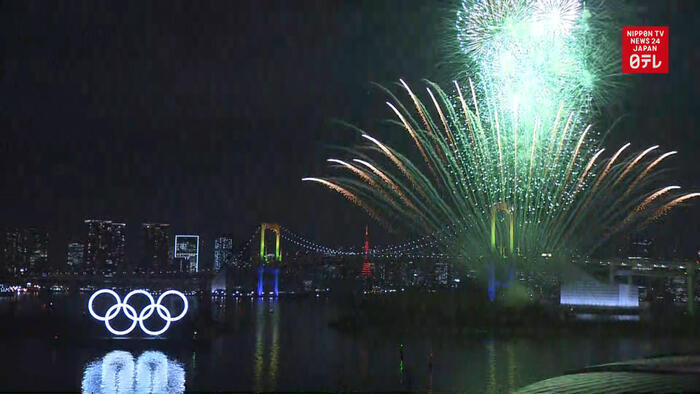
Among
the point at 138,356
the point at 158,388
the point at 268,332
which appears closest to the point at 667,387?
the point at 158,388

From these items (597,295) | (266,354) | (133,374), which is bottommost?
(266,354)

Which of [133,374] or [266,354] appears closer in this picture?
[133,374]

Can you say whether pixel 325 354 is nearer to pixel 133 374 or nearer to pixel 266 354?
pixel 266 354

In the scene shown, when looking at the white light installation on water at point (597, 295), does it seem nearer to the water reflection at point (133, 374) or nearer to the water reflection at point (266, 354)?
the water reflection at point (266, 354)

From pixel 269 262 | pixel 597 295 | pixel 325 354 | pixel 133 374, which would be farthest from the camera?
pixel 269 262

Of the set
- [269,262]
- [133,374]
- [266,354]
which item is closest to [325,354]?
→ [266,354]

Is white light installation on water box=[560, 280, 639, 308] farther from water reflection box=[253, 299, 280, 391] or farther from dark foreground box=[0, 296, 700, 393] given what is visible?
water reflection box=[253, 299, 280, 391]

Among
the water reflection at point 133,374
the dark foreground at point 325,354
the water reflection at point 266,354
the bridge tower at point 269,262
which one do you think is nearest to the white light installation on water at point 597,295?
the dark foreground at point 325,354

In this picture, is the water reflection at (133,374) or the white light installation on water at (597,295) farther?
the white light installation on water at (597,295)

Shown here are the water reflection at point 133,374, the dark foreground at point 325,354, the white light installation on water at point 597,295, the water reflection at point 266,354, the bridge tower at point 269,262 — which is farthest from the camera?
the bridge tower at point 269,262

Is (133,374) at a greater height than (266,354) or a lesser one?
greater

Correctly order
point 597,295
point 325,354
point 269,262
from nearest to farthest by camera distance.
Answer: point 325,354 → point 597,295 → point 269,262
